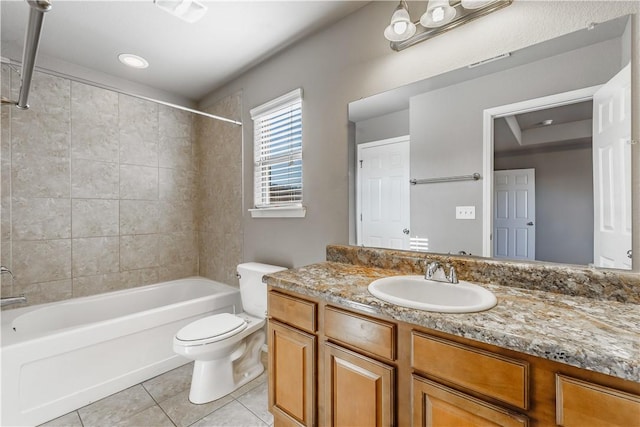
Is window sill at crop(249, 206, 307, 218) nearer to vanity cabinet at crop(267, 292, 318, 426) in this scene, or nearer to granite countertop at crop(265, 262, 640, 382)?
vanity cabinet at crop(267, 292, 318, 426)

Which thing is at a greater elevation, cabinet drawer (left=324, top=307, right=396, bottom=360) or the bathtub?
cabinet drawer (left=324, top=307, right=396, bottom=360)

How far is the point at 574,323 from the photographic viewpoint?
779 mm

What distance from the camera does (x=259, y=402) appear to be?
1.73m

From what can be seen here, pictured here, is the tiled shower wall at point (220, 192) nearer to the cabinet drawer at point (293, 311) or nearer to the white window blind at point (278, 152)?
the white window blind at point (278, 152)

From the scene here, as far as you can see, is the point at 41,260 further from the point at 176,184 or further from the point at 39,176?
the point at 176,184

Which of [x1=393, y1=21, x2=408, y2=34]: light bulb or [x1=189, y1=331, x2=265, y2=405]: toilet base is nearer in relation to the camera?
[x1=393, y1=21, x2=408, y2=34]: light bulb

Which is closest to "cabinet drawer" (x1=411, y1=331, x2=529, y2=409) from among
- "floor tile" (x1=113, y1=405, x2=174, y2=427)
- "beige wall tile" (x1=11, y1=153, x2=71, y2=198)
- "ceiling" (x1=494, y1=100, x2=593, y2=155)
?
"ceiling" (x1=494, y1=100, x2=593, y2=155)

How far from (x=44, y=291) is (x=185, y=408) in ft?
5.27

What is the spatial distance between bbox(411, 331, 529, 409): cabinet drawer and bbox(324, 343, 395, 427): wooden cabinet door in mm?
159

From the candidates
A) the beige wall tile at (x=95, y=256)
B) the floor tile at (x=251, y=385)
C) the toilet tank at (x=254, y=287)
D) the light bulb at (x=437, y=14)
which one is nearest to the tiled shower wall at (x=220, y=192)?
the toilet tank at (x=254, y=287)

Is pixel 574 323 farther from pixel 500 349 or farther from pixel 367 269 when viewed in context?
pixel 367 269

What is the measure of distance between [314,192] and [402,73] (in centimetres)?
94

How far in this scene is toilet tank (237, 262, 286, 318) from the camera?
6.91ft

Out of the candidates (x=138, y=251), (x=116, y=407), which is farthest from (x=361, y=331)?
(x=138, y=251)
